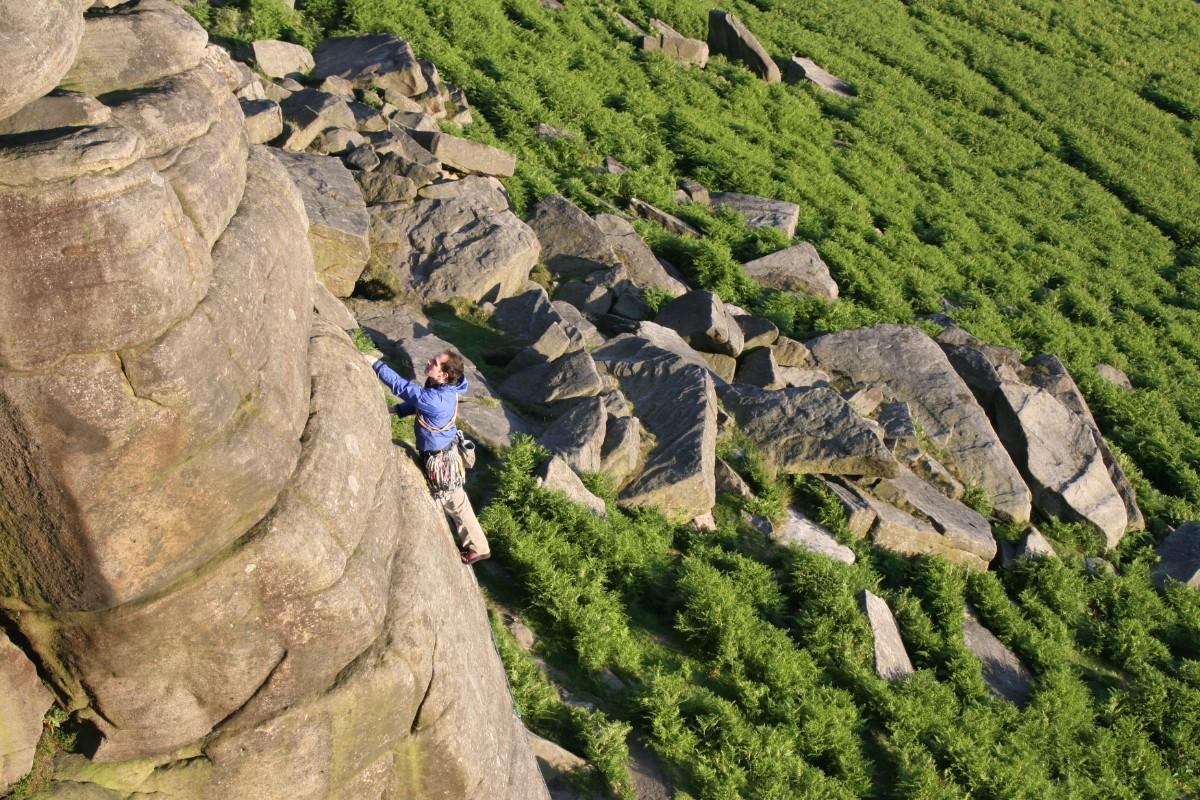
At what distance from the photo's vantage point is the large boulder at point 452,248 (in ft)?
53.5

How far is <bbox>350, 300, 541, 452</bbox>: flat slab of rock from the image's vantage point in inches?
525

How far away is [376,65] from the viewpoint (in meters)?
20.4

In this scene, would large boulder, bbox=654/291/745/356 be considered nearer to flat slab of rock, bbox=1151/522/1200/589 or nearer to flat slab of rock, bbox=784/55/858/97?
flat slab of rock, bbox=1151/522/1200/589

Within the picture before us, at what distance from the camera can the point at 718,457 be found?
15.3 m

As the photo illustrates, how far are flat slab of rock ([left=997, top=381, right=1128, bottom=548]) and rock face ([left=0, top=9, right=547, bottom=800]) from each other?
522 inches

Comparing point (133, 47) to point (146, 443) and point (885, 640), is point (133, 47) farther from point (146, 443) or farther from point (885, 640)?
point (885, 640)

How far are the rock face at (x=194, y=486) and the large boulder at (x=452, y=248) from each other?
782cm

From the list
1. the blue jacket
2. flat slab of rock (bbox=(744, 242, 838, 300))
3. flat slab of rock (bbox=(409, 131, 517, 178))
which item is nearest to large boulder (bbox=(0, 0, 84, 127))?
the blue jacket

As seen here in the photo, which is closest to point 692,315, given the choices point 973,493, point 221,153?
point 973,493

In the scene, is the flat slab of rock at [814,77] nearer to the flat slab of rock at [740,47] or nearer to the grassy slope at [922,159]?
the grassy slope at [922,159]

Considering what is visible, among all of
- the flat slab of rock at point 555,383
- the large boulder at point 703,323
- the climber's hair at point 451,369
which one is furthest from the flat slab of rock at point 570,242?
the climber's hair at point 451,369

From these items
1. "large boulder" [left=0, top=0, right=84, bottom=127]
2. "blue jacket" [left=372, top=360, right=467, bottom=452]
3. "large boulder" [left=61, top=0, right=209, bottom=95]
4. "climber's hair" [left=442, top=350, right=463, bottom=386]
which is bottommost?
"blue jacket" [left=372, top=360, right=467, bottom=452]

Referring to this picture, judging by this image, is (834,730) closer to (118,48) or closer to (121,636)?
(121,636)

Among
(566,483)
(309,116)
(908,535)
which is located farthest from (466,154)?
(908,535)
